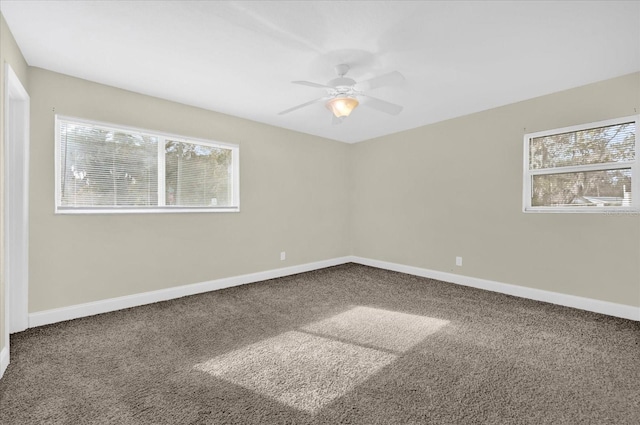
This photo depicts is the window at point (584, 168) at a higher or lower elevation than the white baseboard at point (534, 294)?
higher

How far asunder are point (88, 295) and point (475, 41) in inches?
168

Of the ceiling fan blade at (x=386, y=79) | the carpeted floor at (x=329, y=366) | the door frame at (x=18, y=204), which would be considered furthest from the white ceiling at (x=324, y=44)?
the carpeted floor at (x=329, y=366)

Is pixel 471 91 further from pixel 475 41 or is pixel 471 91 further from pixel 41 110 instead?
pixel 41 110

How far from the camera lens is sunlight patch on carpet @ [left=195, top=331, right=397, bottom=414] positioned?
5.64 ft

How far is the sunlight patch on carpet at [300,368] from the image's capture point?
172 cm

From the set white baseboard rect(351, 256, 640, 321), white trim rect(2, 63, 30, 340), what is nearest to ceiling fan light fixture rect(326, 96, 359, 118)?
white trim rect(2, 63, 30, 340)

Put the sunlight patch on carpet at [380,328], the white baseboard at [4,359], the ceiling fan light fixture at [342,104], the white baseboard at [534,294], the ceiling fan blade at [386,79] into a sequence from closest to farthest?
the white baseboard at [4,359] < the ceiling fan blade at [386,79] < the sunlight patch on carpet at [380,328] < the ceiling fan light fixture at [342,104] < the white baseboard at [534,294]

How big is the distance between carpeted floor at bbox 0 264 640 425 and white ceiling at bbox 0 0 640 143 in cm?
240

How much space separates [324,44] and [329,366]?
2.43 m

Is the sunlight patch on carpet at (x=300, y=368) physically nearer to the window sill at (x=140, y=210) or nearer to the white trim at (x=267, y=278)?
the white trim at (x=267, y=278)

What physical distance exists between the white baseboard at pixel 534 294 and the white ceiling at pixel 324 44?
2308 millimetres

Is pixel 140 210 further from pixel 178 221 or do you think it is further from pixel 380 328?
pixel 380 328

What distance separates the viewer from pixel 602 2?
72.6 inches

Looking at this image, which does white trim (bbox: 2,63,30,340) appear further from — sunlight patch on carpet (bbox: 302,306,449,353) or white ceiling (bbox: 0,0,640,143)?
sunlight patch on carpet (bbox: 302,306,449,353)
